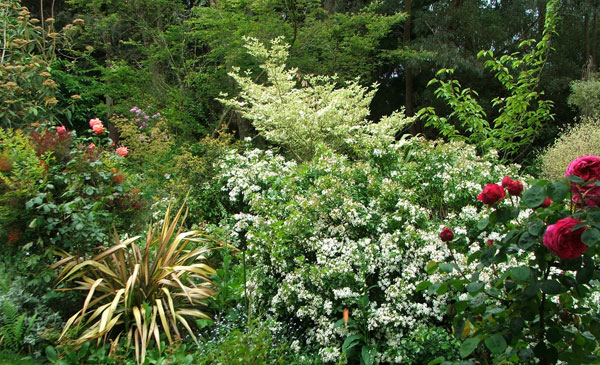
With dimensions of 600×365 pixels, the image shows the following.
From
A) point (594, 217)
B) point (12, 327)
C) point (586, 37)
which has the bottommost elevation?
point (12, 327)

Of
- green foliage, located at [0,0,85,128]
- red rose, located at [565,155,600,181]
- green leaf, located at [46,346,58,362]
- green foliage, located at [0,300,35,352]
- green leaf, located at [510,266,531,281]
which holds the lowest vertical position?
green leaf, located at [46,346,58,362]

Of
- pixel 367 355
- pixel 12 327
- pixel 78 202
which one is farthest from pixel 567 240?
pixel 12 327

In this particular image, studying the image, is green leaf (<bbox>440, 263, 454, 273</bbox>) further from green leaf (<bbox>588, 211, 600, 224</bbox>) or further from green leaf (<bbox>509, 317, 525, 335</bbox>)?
green leaf (<bbox>588, 211, 600, 224</bbox>)

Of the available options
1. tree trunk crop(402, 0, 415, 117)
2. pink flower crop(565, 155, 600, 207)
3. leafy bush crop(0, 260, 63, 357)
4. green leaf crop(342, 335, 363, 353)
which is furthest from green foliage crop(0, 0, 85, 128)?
tree trunk crop(402, 0, 415, 117)

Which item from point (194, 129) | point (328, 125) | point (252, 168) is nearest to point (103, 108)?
point (194, 129)

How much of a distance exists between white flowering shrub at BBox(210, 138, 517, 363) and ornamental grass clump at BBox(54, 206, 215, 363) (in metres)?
0.54

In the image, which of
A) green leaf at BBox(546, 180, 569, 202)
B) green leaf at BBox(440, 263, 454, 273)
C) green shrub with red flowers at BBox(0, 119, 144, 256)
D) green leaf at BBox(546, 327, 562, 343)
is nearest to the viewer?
green leaf at BBox(546, 180, 569, 202)

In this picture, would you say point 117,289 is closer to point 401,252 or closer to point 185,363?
point 185,363

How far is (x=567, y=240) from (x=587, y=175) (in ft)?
0.87

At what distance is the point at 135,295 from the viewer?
126 inches

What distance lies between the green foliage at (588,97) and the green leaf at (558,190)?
1039 cm

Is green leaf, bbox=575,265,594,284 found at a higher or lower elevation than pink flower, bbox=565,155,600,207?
lower

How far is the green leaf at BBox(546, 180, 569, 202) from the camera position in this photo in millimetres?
1311

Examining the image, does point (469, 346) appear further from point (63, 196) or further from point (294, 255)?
point (63, 196)
